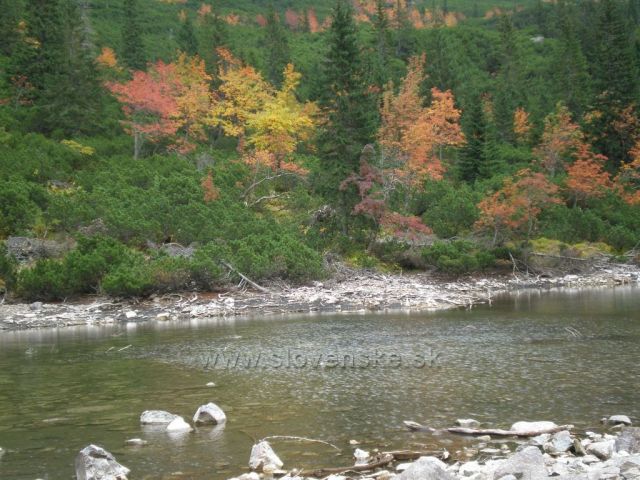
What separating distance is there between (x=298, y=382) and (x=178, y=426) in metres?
4.12

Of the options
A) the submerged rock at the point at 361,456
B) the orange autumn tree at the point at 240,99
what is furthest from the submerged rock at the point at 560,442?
the orange autumn tree at the point at 240,99

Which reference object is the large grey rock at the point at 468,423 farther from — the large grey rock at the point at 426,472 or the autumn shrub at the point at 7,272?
the autumn shrub at the point at 7,272

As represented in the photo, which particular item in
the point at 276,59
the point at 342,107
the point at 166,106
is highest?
the point at 276,59

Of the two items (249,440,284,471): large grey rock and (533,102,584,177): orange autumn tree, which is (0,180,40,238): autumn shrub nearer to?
(249,440,284,471): large grey rock

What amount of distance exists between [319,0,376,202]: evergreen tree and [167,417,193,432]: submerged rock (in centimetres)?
2808

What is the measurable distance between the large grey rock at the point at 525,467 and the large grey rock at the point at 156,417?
649cm

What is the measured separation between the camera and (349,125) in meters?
39.4

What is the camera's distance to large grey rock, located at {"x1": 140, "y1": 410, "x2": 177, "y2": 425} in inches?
476

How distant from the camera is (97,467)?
8.99 metres

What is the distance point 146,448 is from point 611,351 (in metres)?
13.2

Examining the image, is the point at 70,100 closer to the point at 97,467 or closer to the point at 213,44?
the point at 213,44

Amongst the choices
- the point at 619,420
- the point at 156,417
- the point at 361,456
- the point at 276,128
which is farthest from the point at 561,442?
the point at 276,128

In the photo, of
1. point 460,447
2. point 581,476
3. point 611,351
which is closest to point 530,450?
point 581,476

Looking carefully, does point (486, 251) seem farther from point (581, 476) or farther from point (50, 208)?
point (581, 476)
